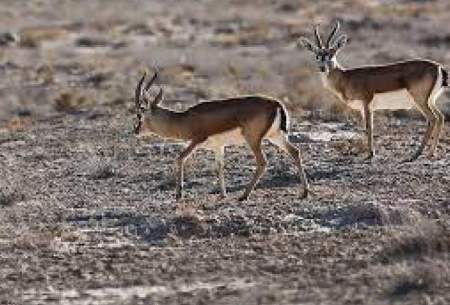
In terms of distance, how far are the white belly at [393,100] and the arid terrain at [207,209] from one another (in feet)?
2.50

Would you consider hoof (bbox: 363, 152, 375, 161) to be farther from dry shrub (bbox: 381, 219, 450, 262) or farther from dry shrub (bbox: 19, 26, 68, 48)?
dry shrub (bbox: 19, 26, 68, 48)

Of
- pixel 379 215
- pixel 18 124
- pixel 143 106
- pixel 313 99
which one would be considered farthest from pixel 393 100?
pixel 18 124

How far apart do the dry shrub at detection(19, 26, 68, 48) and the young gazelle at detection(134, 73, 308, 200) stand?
112 ft

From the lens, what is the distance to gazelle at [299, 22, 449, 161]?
20641 millimetres

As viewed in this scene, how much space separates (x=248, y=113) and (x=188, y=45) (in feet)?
113

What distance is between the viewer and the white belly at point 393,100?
68.3 ft

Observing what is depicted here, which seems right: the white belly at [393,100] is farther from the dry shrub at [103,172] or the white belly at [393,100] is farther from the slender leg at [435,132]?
the dry shrub at [103,172]

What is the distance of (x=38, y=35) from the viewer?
176 feet

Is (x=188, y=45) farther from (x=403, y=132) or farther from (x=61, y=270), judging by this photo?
(x=61, y=270)

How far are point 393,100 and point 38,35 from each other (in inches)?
1364

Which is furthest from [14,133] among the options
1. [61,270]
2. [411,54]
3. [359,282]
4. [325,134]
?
[411,54]

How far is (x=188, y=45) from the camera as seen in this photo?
51125 mm

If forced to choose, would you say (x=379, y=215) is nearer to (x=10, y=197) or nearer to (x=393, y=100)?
(x=10, y=197)

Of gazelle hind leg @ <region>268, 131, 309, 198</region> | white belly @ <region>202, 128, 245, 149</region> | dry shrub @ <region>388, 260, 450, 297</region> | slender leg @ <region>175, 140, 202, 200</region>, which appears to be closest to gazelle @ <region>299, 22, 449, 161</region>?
gazelle hind leg @ <region>268, 131, 309, 198</region>
